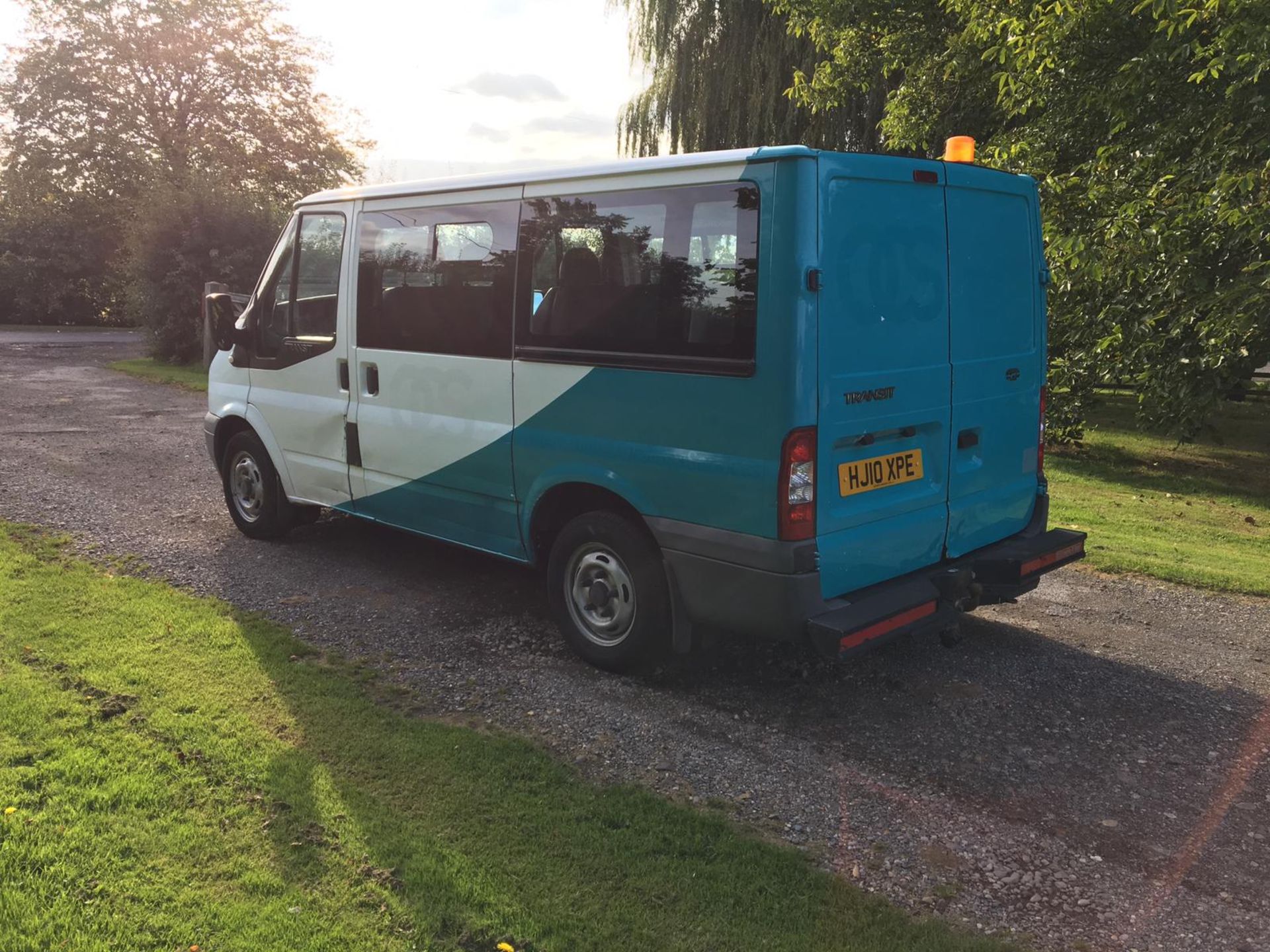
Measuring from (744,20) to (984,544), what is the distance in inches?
599

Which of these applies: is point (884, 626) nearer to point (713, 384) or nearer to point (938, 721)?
point (938, 721)

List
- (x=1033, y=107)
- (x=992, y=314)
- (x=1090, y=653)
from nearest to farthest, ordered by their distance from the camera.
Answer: (x=992, y=314) < (x=1090, y=653) < (x=1033, y=107)

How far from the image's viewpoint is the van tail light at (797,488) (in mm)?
3877

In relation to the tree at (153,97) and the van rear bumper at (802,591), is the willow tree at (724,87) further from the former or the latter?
the tree at (153,97)

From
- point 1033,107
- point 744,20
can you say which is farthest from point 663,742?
point 744,20

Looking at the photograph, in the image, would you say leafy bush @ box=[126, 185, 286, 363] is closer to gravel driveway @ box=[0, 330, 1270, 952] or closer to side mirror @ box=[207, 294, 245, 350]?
gravel driveway @ box=[0, 330, 1270, 952]

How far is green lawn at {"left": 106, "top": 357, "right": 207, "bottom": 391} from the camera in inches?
699

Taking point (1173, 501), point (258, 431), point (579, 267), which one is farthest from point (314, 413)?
point (1173, 501)

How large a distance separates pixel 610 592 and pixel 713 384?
1243 mm

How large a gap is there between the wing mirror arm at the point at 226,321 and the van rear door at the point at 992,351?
183 inches

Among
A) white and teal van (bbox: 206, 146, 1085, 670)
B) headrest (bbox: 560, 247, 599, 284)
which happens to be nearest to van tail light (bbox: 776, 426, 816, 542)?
white and teal van (bbox: 206, 146, 1085, 670)

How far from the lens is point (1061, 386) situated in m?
11.1

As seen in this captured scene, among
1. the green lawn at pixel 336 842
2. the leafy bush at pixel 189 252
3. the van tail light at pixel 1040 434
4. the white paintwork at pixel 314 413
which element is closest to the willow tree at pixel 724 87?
the leafy bush at pixel 189 252

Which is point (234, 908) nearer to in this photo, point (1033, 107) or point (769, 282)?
point (769, 282)
